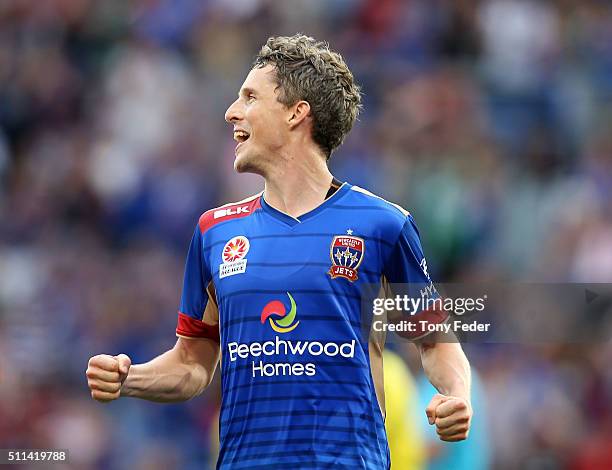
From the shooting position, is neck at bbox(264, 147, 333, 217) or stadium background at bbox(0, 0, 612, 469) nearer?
neck at bbox(264, 147, 333, 217)

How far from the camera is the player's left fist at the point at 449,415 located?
4.71 meters

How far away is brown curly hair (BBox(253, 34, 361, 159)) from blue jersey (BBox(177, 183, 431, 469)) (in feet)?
1.06

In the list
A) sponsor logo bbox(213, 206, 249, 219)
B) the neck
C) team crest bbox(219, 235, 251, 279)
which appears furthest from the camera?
sponsor logo bbox(213, 206, 249, 219)

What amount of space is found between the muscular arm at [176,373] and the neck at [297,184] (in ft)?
2.17

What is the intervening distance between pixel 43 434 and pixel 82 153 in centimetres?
331

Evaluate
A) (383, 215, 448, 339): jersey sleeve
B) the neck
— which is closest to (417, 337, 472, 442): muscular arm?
(383, 215, 448, 339): jersey sleeve

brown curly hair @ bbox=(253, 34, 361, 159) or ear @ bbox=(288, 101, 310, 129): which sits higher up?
brown curly hair @ bbox=(253, 34, 361, 159)

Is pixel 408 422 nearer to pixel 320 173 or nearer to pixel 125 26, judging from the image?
pixel 320 173

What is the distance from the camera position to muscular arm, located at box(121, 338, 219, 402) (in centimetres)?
525

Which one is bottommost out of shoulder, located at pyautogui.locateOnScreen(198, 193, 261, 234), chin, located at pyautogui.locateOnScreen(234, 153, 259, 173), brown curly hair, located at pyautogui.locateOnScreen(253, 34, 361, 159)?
shoulder, located at pyautogui.locateOnScreen(198, 193, 261, 234)

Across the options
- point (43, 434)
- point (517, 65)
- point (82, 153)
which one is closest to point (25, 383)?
point (43, 434)

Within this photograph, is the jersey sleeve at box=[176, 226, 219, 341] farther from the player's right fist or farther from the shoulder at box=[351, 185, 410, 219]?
the shoulder at box=[351, 185, 410, 219]

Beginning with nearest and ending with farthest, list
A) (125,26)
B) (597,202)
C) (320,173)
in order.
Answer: (320,173), (597,202), (125,26)

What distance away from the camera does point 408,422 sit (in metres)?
7.58
